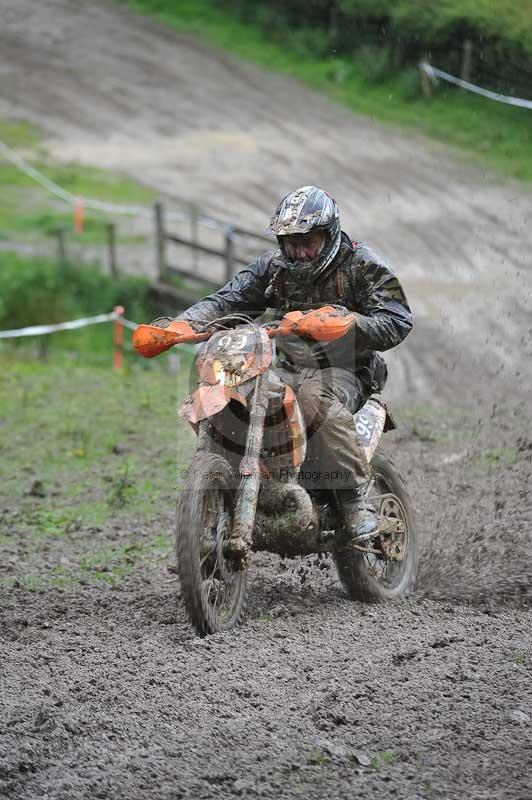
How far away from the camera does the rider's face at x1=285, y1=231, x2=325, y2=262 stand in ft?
19.4

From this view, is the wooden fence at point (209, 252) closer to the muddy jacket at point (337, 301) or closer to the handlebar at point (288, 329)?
the muddy jacket at point (337, 301)

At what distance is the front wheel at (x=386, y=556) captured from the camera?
6.26m

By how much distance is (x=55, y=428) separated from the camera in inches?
421

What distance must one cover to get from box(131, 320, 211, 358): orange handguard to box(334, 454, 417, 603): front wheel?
1537 millimetres

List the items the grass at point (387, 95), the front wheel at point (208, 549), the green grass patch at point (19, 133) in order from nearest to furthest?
the front wheel at point (208, 549) → the grass at point (387, 95) → the green grass patch at point (19, 133)

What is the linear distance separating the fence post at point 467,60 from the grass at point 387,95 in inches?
14.5

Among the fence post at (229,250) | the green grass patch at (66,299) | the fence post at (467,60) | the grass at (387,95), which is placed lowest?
the green grass patch at (66,299)

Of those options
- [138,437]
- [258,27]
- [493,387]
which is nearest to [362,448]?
[138,437]

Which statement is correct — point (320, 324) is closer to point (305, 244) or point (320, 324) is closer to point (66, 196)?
point (305, 244)

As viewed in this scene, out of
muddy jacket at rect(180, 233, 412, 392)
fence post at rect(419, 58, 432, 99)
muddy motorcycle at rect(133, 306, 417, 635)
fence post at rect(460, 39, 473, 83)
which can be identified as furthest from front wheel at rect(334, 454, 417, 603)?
fence post at rect(419, 58, 432, 99)

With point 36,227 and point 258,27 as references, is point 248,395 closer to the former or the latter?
point 36,227

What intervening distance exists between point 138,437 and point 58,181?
43.4 feet

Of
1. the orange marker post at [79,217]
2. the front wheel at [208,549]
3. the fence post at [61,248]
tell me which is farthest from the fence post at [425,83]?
the front wheel at [208,549]

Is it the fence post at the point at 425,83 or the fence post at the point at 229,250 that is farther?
the fence post at the point at 425,83
